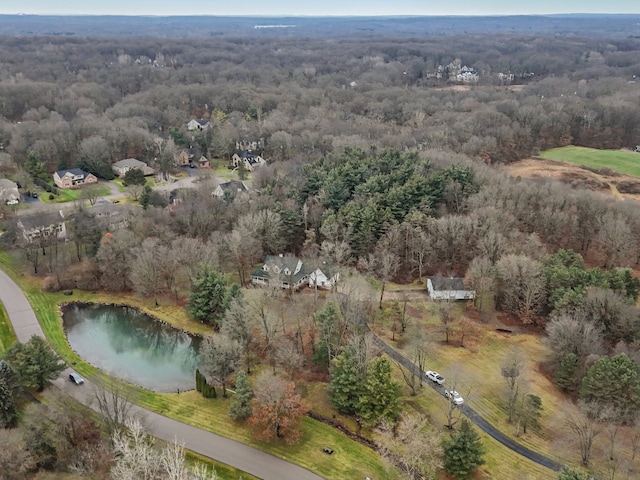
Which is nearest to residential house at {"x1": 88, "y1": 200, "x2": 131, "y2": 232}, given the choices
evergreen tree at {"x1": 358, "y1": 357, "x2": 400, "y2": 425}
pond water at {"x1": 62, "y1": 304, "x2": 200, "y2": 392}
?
pond water at {"x1": 62, "y1": 304, "x2": 200, "y2": 392}

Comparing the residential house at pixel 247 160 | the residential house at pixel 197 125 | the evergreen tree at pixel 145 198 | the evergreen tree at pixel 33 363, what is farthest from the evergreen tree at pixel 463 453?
the residential house at pixel 197 125

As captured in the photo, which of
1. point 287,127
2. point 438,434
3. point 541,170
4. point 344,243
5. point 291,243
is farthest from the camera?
point 287,127

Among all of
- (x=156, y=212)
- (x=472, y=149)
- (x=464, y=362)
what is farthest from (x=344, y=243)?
(x=472, y=149)

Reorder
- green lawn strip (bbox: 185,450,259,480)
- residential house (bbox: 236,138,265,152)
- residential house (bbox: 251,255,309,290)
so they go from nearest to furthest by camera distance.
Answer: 1. green lawn strip (bbox: 185,450,259,480)
2. residential house (bbox: 251,255,309,290)
3. residential house (bbox: 236,138,265,152)

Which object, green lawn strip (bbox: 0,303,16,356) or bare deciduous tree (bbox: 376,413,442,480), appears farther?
green lawn strip (bbox: 0,303,16,356)

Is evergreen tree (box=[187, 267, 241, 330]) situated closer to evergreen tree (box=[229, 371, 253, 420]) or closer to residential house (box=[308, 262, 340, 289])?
residential house (box=[308, 262, 340, 289])

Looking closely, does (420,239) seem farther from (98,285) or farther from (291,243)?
(98,285)
